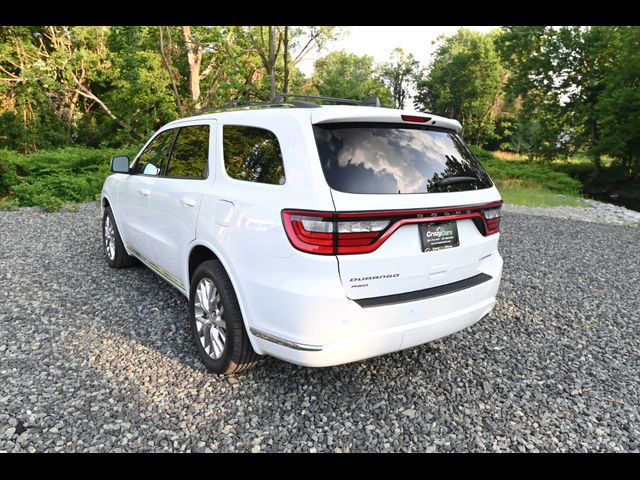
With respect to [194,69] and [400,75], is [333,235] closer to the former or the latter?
[194,69]

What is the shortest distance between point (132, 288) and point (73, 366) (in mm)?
1625

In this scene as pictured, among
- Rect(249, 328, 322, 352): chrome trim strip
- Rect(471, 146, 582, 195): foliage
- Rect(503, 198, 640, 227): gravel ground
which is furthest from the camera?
Rect(471, 146, 582, 195): foliage

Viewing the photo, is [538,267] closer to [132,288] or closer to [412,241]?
[412,241]

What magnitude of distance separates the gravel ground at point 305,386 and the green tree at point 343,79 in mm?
30963

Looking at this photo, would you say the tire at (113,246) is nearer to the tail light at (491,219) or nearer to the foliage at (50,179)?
the tail light at (491,219)

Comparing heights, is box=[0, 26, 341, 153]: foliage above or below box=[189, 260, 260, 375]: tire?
above

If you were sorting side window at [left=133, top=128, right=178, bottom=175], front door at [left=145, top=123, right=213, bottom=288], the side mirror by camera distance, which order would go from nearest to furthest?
front door at [left=145, top=123, right=213, bottom=288] < side window at [left=133, top=128, right=178, bottom=175] < the side mirror

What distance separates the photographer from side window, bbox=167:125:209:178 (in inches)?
123

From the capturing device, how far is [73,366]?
2.99m

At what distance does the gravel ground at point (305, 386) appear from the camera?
2365mm

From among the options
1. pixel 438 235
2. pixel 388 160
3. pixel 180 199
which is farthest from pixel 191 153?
pixel 438 235

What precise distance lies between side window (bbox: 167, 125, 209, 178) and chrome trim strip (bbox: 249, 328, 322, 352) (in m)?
1.25

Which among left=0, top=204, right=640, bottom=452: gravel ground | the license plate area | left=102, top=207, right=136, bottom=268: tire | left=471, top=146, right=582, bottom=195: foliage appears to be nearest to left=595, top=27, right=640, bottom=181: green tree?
left=471, top=146, right=582, bottom=195: foliage

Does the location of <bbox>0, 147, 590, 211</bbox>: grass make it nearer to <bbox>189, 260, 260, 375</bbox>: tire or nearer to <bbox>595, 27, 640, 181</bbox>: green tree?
<bbox>595, 27, 640, 181</bbox>: green tree
